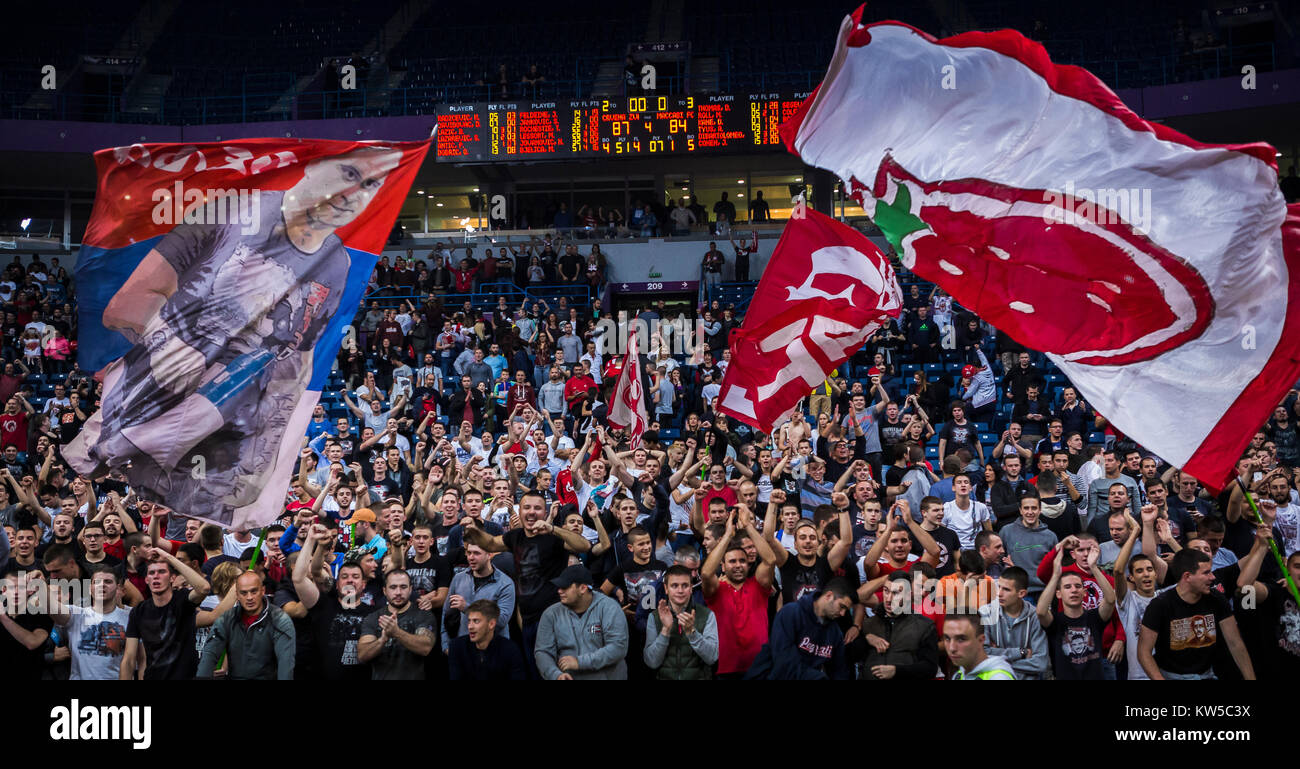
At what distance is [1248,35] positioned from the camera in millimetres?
27125

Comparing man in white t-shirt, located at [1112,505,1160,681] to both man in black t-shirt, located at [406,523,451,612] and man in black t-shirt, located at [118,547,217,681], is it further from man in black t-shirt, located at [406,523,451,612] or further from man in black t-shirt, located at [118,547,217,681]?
man in black t-shirt, located at [118,547,217,681]

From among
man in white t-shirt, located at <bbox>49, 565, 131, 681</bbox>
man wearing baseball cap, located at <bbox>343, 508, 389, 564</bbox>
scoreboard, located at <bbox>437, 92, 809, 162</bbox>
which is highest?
scoreboard, located at <bbox>437, 92, 809, 162</bbox>

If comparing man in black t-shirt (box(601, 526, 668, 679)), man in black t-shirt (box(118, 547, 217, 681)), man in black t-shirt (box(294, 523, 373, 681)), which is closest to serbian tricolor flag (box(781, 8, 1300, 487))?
man in black t-shirt (box(601, 526, 668, 679))

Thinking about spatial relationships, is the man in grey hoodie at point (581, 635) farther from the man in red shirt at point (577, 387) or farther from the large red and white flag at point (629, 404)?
the man in red shirt at point (577, 387)

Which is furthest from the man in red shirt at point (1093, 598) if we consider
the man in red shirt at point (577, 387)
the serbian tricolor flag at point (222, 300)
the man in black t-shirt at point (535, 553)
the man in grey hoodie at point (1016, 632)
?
the man in red shirt at point (577, 387)

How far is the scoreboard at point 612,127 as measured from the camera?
23.4 m

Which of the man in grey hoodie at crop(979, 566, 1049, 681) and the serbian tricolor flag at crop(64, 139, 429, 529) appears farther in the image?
the man in grey hoodie at crop(979, 566, 1049, 681)

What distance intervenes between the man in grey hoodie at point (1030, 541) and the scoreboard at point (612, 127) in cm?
1480

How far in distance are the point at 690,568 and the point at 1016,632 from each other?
226 cm

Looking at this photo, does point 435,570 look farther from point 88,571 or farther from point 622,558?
point 88,571

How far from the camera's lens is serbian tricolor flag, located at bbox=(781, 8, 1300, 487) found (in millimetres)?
6477

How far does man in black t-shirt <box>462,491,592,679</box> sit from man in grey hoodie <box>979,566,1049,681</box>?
312 cm

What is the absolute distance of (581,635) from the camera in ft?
25.1

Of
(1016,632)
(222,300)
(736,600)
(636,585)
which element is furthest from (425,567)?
(1016,632)
